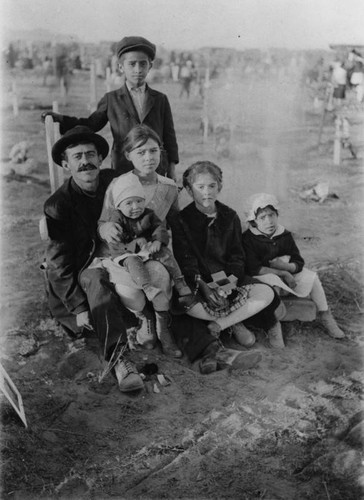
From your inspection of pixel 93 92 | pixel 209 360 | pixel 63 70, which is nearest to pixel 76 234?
pixel 209 360

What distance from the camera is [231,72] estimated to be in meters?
6.73

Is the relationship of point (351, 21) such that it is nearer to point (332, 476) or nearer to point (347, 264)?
point (347, 264)

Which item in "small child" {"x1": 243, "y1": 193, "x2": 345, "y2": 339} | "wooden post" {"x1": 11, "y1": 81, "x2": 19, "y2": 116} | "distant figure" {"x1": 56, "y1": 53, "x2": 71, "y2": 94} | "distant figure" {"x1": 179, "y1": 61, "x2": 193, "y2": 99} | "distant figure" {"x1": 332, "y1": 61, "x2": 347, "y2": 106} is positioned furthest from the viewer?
"distant figure" {"x1": 179, "y1": 61, "x2": 193, "y2": 99}

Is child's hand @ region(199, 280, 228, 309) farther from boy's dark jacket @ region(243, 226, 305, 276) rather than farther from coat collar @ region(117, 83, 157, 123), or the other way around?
coat collar @ region(117, 83, 157, 123)

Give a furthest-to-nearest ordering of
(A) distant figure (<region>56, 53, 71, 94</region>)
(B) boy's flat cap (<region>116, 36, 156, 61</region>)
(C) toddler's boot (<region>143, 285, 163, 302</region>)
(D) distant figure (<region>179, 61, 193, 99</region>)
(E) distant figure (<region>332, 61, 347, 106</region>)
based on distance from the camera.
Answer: (D) distant figure (<region>179, 61, 193, 99</region>)
(E) distant figure (<region>332, 61, 347, 106</region>)
(A) distant figure (<region>56, 53, 71, 94</region>)
(B) boy's flat cap (<region>116, 36, 156, 61</region>)
(C) toddler's boot (<region>143, 285, 163, 302</region>)

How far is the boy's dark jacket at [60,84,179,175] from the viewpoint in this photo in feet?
14.7

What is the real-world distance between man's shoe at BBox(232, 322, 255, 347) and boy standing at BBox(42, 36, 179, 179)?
51.8 inches

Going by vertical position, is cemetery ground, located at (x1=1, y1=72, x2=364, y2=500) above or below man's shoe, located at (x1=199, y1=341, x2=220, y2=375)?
below

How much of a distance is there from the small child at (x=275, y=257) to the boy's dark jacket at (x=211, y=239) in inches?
5.6

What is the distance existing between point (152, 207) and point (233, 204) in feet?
7.52

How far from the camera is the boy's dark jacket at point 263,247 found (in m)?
4.41

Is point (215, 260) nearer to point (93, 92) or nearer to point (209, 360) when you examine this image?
point (209, 360)

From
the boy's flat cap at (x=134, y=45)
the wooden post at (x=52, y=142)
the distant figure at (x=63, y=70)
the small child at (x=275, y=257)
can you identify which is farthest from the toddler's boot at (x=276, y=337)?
the distant figure at (x=63, y=70)

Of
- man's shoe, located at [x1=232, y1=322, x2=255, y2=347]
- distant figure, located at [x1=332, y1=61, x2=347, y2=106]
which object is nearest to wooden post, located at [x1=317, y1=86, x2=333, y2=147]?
distant figure, located at [x1=332, y1=61, x2=347, y2=106]
